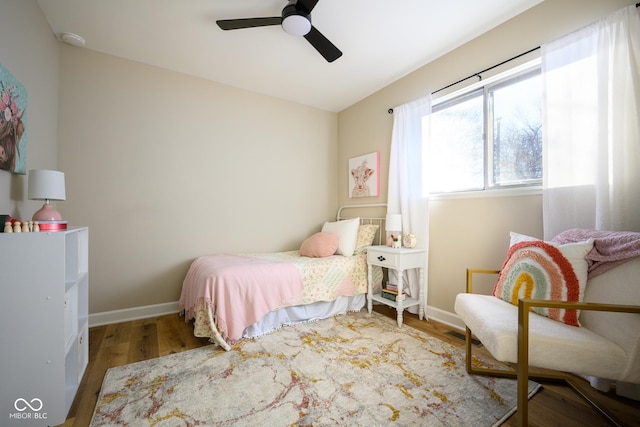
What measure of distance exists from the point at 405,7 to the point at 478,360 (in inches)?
104

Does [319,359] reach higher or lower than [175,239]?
lower

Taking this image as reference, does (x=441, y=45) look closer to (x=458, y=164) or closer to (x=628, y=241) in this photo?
(x=458, y=164)

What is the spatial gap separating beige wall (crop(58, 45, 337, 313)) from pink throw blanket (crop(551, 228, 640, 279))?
9.48 ft

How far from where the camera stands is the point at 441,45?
2438 millimetres

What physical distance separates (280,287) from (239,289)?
37 centimetres

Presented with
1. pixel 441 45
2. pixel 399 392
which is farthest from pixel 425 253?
pixel 441 45

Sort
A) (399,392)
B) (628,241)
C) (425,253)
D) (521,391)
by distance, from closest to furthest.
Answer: (521,391), (628,241), (399,392), (425,253)

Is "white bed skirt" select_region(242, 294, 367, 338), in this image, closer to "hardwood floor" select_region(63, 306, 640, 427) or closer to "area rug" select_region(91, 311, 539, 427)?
"area rug" select_region(91, 311, 539, 427)

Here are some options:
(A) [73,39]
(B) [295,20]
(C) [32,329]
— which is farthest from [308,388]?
(A) [73,39]

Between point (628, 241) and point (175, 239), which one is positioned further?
point (175, 239)

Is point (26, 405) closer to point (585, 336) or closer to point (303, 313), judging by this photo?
point (303, 313)

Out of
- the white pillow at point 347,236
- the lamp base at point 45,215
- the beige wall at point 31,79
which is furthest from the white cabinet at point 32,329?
the white pillow at point 347,236

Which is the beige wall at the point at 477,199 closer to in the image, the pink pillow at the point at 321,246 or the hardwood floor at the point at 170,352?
the hardwood floor at the point at 170,352

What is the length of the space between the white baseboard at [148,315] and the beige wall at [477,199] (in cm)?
6
